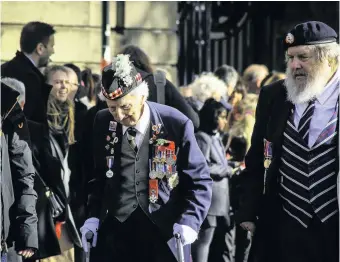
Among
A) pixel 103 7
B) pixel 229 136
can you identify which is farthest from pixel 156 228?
pixel 103 7

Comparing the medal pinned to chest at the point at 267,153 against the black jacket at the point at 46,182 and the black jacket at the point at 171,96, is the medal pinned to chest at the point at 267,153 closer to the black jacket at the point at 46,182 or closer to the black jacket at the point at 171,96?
the black jacket at the point at 171,96

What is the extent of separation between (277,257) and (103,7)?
8.63 meters

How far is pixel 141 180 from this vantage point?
7.49 m

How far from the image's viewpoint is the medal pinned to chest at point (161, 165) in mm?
7477

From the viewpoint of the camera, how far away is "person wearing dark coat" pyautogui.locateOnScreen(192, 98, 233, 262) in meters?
10.6

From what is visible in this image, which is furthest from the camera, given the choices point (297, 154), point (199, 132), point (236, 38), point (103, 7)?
point (236, 38)

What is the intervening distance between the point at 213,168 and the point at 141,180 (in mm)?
3237

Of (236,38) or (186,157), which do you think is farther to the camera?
(236,38)

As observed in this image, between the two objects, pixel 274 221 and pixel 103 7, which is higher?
pixel 103 7

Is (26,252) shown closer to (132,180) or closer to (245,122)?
(132,180)

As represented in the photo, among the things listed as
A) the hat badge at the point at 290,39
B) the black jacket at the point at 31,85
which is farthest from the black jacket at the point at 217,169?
the hat badge at the point at 290,39

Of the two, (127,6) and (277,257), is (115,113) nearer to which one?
(277,257)

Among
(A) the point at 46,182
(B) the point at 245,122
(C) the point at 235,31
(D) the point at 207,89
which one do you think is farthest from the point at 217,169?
(C) the point at 235,31

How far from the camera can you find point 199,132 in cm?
1072
